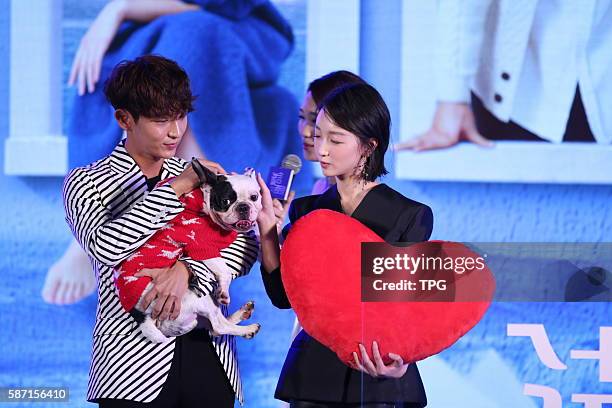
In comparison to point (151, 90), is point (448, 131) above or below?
below

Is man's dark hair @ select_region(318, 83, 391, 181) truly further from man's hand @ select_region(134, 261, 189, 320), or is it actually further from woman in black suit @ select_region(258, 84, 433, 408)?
man's hand @ select_region(134, 261, 189, 320)

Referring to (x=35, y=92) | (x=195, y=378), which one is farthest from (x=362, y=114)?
(x=35, y=92)

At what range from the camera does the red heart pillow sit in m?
1.41

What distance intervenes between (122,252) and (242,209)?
0.77ft

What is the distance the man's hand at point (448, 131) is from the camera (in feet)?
10.5

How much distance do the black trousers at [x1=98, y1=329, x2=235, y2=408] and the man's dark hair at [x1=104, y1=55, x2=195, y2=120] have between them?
1.44ft

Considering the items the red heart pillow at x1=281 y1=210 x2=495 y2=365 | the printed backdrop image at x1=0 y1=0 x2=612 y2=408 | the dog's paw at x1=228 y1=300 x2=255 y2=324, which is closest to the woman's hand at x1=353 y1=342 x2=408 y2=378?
the red heart pillow at x1=281 y1=210 x2=495 y2=365

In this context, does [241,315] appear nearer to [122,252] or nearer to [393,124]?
[122,252]

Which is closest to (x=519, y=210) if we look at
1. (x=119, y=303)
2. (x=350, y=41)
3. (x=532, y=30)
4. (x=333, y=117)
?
(x=532, y=30)

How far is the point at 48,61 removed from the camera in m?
3.27

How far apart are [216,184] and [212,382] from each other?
39cm

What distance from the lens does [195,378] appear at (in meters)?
1.59

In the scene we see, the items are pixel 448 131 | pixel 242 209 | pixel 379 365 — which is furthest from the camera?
pixel 448 131

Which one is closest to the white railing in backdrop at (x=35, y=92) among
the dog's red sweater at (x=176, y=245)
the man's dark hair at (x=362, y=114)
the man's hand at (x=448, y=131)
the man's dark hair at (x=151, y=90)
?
the man's hand at (x=448, y=131)
